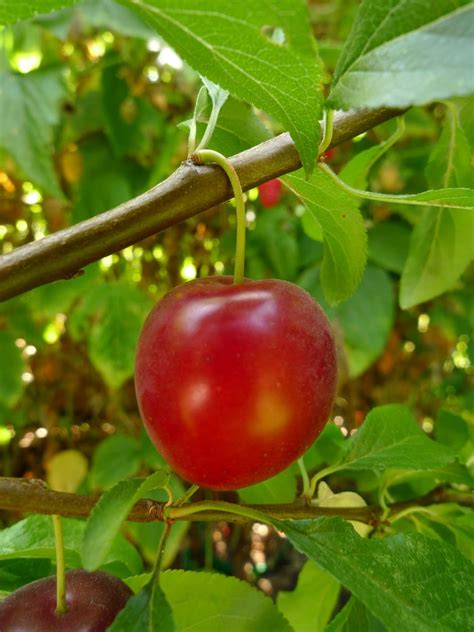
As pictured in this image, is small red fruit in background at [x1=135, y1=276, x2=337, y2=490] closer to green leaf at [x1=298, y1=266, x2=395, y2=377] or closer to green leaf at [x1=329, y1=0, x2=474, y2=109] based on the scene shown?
green leaf at [x1=329, y1=0, x2=474, y2=109]

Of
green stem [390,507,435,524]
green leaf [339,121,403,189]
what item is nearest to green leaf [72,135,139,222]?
green leaf [339,121,403,189]

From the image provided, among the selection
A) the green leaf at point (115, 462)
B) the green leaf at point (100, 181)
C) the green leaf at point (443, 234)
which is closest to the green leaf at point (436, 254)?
the green leaf at point (443, 234)

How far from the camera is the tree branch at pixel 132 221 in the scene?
30 cm

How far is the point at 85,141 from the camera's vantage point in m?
1.12

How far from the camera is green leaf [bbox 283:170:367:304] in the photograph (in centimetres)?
37

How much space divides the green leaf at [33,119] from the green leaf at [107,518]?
634 mm

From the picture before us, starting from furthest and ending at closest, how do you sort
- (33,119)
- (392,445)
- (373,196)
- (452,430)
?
(33,119)
(452,430)
(392,445)
(373,196)

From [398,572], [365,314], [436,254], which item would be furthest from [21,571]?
[365,314]

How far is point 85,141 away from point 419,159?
50 centimetres

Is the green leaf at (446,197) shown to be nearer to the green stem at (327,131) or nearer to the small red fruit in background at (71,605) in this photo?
the green stem at (327,131)

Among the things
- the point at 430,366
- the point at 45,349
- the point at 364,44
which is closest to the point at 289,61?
the point at 364,44

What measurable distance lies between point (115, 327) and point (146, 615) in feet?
2.46

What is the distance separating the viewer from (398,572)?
32 cm

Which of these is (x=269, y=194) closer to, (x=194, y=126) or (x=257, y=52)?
(x=194, y=126)
